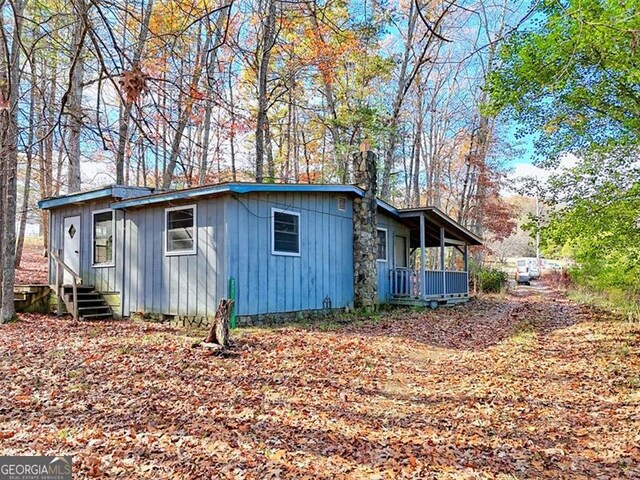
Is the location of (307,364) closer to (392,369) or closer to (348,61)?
(392,369)

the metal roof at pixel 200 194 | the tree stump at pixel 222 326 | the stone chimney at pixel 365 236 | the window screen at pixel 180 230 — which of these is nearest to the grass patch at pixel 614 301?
the metal roof at pixel 200 194

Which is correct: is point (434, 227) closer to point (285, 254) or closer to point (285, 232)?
point (285, 232)

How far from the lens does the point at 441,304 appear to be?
1427cm

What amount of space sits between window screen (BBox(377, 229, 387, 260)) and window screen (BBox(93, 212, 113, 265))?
23.5ft

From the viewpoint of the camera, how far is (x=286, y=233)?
1016 centimetres

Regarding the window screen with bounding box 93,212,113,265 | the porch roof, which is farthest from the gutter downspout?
the porch roof

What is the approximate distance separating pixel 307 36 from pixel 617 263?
35.2 ft

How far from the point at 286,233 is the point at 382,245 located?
4275 millimetres

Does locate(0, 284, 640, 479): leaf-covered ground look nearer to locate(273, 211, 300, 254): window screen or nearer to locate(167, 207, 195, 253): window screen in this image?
locate(167, 207, 195, 253): window screen

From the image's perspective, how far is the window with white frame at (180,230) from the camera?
948 cm

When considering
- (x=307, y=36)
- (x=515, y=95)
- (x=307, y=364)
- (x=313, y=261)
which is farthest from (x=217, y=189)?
(x=307, y=36)

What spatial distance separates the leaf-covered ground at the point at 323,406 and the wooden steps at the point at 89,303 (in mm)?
2242

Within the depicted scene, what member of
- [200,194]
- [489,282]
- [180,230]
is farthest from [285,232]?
[489,282]

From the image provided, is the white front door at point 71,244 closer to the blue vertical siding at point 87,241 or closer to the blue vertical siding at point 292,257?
the blue vertical siding at point 87,241
